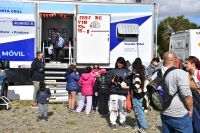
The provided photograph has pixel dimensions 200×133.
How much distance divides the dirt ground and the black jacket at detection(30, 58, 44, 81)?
3.22 ft

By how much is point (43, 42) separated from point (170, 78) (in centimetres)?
1039

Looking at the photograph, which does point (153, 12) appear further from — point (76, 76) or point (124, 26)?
point (76, 76)

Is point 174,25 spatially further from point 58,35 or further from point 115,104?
point 115,104

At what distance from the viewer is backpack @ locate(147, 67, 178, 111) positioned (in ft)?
19.6

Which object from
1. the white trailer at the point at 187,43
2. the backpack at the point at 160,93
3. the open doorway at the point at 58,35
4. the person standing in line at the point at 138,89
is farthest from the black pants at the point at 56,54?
the backpack at the point at 160,93

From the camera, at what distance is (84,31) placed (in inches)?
585

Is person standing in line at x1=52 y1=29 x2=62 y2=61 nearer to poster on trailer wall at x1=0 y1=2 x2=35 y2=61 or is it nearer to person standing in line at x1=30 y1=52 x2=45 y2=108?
poster on trailer wall at x1=0 y1=2 x2=35 y2=61

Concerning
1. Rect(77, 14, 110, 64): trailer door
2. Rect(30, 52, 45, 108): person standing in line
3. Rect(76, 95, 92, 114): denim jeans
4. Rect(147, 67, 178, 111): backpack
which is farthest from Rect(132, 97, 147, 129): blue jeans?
Rect(77, 14, 110, 64): trailer door

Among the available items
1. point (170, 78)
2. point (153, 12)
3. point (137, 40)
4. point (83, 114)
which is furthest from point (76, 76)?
point (170, 78)

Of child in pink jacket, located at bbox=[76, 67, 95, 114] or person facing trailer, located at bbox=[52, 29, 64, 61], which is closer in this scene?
child in pink jacket, located at bbox=[76, 67, 95, 114]

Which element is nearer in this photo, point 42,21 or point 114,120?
point 114,120

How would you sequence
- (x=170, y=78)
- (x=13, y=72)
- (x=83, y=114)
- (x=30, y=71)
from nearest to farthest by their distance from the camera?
(x=170, y=78) < (x=83, y=114) < (x=30, y=71) < (x=13, y=72)

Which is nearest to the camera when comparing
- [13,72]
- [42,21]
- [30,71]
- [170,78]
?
[170,78]

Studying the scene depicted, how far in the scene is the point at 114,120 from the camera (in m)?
10.4
